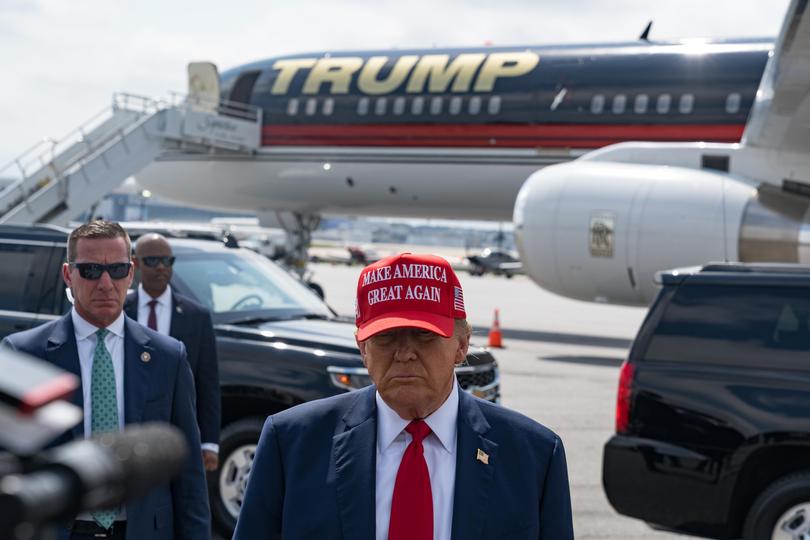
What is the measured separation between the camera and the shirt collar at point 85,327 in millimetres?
3904

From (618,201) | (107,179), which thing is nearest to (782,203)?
(618,201)

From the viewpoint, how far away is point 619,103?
64.7ft

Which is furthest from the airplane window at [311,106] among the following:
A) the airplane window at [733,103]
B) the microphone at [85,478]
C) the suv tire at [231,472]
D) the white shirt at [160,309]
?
the microphone at [85,478]

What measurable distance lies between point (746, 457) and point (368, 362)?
4140 millimetres

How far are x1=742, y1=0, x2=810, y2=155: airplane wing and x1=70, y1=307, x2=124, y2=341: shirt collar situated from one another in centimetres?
830

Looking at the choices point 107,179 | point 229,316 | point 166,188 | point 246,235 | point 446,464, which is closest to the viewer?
point 446,464

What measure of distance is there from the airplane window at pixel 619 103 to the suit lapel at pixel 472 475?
17984mm

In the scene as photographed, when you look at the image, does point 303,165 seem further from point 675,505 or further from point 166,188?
point 675,505

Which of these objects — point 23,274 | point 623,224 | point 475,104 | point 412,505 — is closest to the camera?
point 412,505

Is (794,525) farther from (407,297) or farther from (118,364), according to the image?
(407,297)

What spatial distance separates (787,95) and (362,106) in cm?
1127

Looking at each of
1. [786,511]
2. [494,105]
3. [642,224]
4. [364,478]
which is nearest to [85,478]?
[364,478]

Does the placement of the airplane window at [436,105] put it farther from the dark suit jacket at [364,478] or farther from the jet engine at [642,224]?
the dark suit jacket at [364,478]

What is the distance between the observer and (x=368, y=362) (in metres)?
2.40
